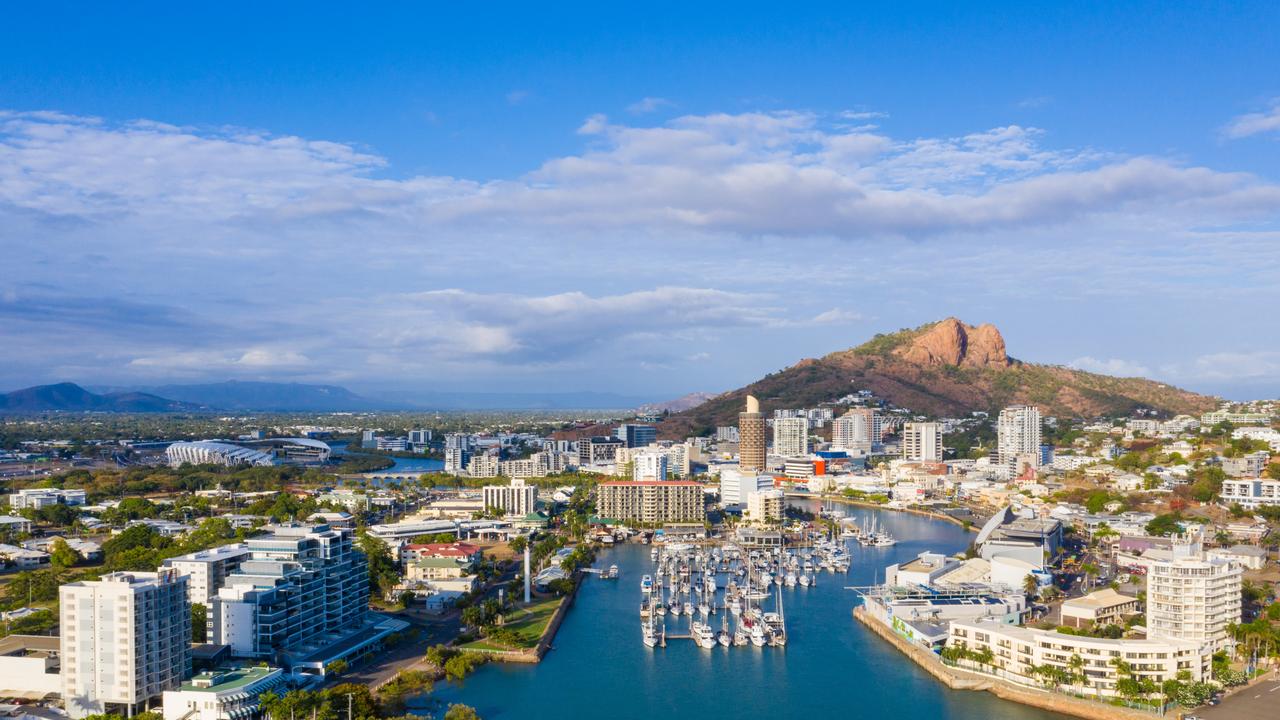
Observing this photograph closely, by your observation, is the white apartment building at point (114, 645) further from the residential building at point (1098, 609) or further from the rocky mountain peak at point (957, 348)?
the rocky mountain peak at point (957, 348)

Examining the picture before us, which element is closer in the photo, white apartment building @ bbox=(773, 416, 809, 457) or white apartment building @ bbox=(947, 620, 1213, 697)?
white apartment building @ bbox=(947, 620, 1213, 697)

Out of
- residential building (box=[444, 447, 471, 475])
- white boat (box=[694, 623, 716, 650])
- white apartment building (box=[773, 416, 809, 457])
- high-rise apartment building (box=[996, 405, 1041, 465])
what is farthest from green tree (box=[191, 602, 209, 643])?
high-rise apartment building (box=[996, 405, 1041, 465])

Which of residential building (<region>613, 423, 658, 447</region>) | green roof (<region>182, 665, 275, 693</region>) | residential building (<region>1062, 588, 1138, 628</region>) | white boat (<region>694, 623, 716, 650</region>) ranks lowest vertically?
white boat (<region>694, 623, 716, 650</region>)

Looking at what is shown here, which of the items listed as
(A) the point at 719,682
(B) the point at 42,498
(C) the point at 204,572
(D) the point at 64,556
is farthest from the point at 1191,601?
(B) the point at 42,498

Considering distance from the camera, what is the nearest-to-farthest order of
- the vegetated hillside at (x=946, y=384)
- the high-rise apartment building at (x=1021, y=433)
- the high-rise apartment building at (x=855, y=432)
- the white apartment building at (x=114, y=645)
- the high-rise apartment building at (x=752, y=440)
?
the white apartment building at (x=114, y=645)
the high-rise apartment building at (x=752, y=440)
the high-rise apartment building at (x=1021, y=433)
the high-rise apartment building at (x=855, y=432)
the vegetated hillside at (x=946, y=384)

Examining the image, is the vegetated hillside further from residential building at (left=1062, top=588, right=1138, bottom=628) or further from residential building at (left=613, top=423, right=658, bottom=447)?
residential building at (left=1062, top=588, right=1138, bottom=628)

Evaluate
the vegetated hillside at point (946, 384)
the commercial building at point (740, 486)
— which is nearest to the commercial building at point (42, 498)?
the commercial building at point (740, 486)
